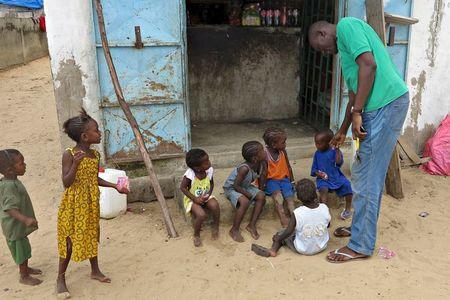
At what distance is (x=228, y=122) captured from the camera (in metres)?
6.81

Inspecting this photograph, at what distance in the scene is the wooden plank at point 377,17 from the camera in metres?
4.43

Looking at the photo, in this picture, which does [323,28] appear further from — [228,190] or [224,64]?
[224,64]

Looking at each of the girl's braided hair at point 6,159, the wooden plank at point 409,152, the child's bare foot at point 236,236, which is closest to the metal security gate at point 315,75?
the wooden plank at point 409,152

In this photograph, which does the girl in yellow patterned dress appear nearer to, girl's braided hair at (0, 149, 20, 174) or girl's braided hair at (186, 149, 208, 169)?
girl's braided hair at (0, 149, 20, 174)

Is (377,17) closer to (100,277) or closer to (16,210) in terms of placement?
(100,277)

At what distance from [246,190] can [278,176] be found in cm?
36

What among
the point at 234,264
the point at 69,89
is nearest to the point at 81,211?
the point at 234,264

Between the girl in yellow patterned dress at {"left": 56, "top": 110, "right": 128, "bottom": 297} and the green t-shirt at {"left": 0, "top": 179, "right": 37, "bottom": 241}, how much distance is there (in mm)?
323

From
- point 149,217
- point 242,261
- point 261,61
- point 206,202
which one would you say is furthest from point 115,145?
point 261,61

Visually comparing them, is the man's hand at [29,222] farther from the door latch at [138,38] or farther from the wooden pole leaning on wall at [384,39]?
the wooden pole leaning on wall at [384,39]

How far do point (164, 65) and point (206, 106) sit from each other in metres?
2.33

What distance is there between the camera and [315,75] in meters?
6.23

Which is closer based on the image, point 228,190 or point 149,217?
point 228,190

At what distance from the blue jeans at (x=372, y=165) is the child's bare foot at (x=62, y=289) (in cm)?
215
